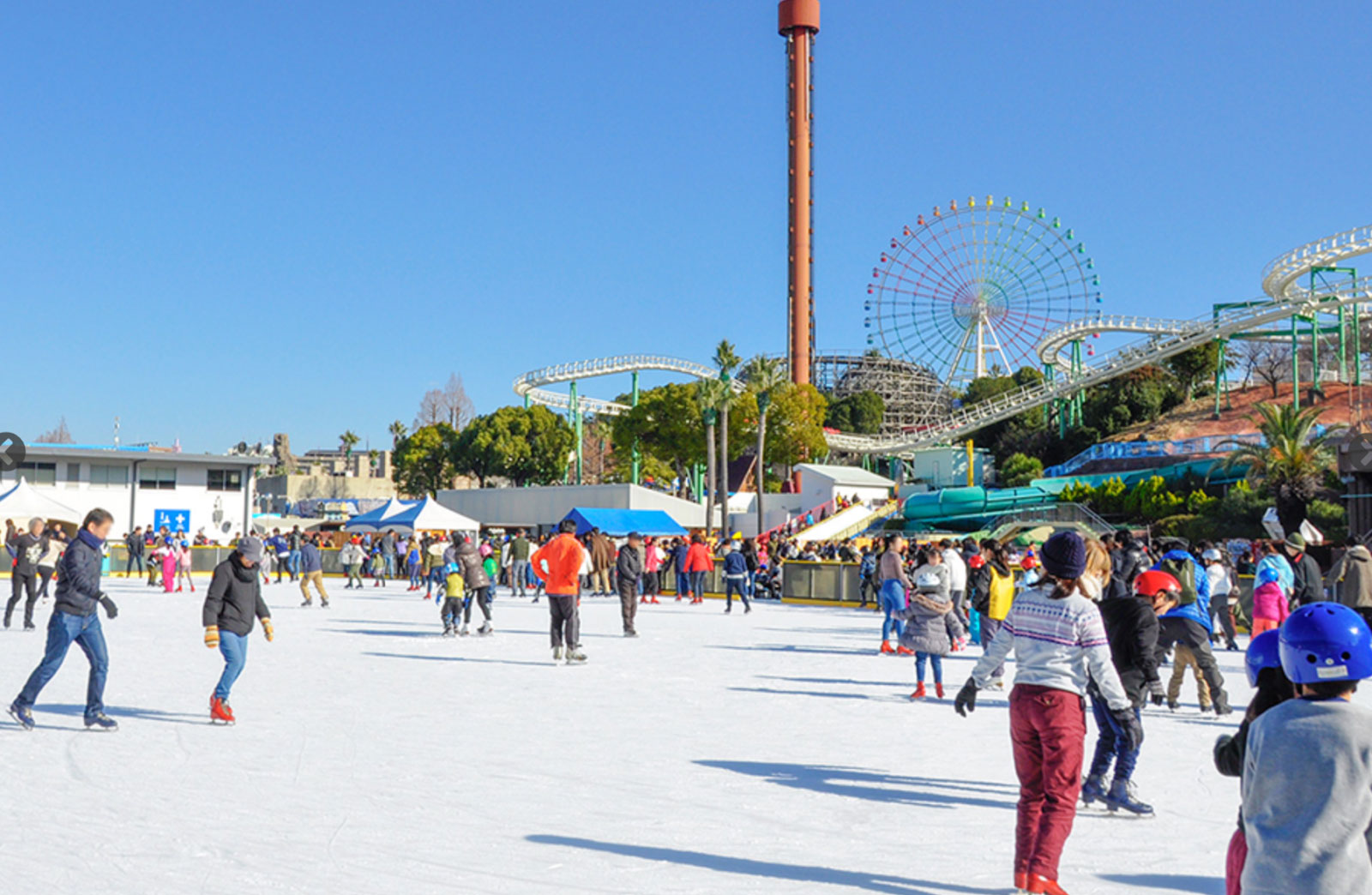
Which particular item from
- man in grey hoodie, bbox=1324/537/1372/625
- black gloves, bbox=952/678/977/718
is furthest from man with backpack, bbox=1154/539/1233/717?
black gloves, bbox=952/678/977/718

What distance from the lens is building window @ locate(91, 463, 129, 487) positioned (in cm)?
4778

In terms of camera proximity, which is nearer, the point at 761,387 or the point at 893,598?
the point at 893,598

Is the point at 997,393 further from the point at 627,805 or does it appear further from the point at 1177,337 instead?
the point at 627,805

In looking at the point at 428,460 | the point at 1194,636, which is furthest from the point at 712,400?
the point at 1194,636

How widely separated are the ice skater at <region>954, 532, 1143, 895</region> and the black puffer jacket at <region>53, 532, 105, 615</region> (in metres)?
6.33

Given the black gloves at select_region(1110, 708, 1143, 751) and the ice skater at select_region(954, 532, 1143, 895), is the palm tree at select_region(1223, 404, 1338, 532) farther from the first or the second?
the ice skater at select_region(954, 532, 1143, 895)

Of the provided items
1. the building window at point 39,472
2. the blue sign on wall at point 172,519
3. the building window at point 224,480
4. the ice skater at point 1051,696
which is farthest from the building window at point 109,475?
the ice skater at point 1051,696

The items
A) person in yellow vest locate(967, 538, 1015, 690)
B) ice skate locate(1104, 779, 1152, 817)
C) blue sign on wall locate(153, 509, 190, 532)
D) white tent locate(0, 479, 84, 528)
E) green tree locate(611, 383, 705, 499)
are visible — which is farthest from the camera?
green tree locate(611, 383, 705, 499)

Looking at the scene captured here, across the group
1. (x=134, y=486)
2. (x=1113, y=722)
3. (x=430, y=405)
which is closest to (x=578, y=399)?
(x=430, y=405)

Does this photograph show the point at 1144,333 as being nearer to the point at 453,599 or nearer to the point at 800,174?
the point at 800,174

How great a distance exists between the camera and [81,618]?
860cm

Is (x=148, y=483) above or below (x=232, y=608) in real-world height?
above

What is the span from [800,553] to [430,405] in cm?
6349

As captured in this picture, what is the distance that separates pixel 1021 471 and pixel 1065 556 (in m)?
57.5
